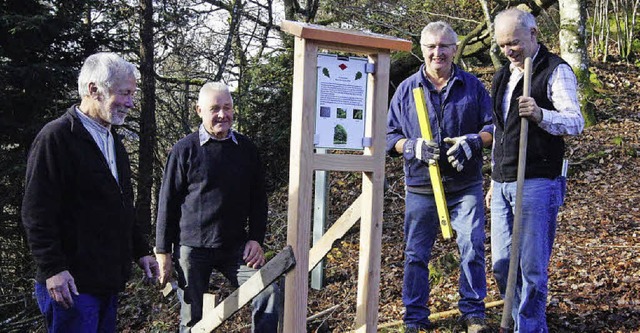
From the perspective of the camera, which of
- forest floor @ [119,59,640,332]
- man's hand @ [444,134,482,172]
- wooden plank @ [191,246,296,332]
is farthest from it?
forest floor @ [119,59,640,332]

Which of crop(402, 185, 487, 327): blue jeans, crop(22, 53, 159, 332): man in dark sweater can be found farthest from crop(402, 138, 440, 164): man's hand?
crop(22, 53, 159, 332): man in dark sweater

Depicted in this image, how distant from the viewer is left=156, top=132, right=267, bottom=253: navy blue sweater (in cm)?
375

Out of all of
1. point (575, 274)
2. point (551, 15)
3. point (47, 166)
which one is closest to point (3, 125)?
point (47, 166)

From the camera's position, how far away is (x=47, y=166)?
278cm

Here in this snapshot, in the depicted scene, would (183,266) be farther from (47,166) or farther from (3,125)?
(3,125)

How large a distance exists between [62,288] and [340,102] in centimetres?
175

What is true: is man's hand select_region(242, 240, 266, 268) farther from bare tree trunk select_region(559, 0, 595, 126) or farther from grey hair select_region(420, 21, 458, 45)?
bare tree trunk select_region(559, 0, 595, 126)

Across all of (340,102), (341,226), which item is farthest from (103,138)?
(341,226)

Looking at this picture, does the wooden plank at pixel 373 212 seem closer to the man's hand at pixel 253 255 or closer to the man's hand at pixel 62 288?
the man's hand at pixel 253 255

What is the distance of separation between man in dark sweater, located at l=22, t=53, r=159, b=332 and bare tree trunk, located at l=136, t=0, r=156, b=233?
7.45 m

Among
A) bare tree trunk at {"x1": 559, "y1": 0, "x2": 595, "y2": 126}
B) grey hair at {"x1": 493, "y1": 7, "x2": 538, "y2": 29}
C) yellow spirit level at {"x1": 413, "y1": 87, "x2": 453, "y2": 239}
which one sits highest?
bare tree trunk at {"x1": 559, "y1": 0, "x2": 595, "y2": 126}

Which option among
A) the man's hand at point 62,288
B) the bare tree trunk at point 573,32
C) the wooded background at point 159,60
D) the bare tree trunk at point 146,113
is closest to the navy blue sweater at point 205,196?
the man's hand at point 62,288

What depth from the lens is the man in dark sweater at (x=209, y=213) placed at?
148 inches

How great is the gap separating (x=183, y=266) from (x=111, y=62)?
1.46 metres
